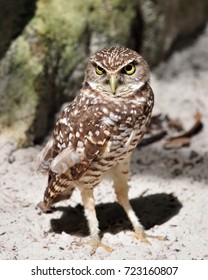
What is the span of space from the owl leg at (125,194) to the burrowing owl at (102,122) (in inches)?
1.7

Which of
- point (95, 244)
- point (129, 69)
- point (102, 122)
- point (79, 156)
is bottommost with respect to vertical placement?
point (95, 244)

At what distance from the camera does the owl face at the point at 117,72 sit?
3.82 meters

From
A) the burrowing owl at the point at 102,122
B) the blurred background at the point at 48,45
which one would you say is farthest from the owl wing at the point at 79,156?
the blurred background at the point at 48,45

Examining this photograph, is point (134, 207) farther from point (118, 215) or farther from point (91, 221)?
point (91, 221)

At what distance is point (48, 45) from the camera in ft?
17.3

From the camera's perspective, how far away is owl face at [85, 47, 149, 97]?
382 centimetres

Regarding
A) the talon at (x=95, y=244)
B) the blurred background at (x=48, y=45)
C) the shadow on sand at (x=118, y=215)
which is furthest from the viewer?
the blurred background at (x=48, y=45)

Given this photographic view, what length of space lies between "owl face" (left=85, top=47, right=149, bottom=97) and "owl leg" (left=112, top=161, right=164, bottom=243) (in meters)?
0.50

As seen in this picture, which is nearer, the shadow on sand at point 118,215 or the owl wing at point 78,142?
the owl wing at point 78,142

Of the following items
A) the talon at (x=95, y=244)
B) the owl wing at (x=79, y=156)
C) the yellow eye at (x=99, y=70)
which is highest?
the yellow eye at (x=99, y=70)

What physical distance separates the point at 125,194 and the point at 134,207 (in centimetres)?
40

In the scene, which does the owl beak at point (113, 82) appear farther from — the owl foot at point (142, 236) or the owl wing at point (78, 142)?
the owl foot at point (142, 236)

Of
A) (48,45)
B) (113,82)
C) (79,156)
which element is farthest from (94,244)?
(48,45)

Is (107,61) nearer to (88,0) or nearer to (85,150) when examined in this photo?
(85,150)
